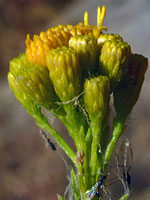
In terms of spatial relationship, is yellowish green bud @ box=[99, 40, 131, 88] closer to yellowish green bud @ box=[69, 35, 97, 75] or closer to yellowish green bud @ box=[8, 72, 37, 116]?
yellowish green bud @ box=[69, 35, 97, 75]

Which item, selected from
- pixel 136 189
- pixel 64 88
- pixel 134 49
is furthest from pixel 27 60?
pixel 134 49

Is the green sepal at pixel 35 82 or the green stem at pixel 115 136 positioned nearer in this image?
the green sepal at pixel 35 82

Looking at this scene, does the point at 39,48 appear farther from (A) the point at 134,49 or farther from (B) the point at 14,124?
(A) the point at 134,49

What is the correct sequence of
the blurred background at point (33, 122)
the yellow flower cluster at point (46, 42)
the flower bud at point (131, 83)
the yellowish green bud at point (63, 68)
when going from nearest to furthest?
the yellowish green bud at point (63, 68) < the yellow flower cluster at point (46, 42) < the flower bud at point (131, 83) < the blurred background at point (33, 122)

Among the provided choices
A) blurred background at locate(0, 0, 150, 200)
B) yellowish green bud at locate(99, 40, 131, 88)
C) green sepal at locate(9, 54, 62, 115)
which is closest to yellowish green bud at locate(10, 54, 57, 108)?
green sepal at locate(9, 54, 62, 115)

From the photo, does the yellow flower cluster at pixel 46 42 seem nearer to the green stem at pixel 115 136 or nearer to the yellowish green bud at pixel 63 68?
the yellowish green bud at pixel 63 68

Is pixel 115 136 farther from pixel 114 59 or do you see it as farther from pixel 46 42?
pixel 46 42

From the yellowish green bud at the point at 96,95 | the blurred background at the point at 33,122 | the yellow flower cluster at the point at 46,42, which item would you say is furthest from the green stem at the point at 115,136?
the blurred background at the point at 33,122
